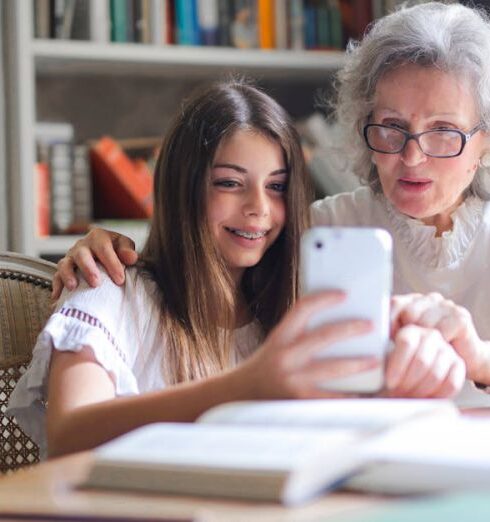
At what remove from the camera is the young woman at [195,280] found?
1.28 m

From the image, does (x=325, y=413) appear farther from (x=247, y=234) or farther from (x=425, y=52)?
(x=425, y=52)

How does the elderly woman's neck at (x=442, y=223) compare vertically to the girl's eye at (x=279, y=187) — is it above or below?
below

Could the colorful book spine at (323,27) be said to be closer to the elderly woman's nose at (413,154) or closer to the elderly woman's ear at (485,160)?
the elderly woman's ear at (485,160)

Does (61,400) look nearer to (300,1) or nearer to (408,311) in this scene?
(408,311)

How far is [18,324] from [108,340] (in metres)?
0.26

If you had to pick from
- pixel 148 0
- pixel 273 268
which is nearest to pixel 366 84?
pixel 273 268

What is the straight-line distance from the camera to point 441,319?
44.6 inches

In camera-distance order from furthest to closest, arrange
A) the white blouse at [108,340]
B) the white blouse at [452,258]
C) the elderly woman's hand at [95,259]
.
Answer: the white blouse at [452,258] < the elderly woman's hand at [95,259] < the white blouse at [108,340]

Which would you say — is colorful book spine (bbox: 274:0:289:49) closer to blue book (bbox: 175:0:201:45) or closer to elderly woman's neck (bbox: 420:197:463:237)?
blue book (bbox: 175:0:201:45)

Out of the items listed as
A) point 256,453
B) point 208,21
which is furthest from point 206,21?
point 256,453

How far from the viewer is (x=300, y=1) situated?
9.07 feet

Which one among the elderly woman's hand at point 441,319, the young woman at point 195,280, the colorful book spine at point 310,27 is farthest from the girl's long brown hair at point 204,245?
the colorful book spine at point 310,27

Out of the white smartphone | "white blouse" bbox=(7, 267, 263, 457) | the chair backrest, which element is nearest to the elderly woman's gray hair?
"white blouse" bbox=(7, 267, 263, 457)

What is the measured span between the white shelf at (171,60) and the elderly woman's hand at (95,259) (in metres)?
1.20
